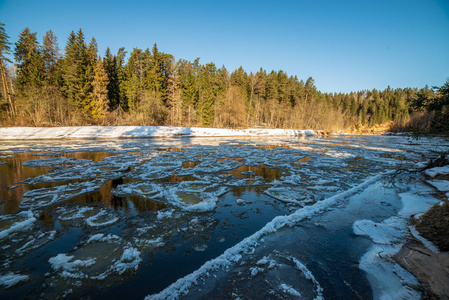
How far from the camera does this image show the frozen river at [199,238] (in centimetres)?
222

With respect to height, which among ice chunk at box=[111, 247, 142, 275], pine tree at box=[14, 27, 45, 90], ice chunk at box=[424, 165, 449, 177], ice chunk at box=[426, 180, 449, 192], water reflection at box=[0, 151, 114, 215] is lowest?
ice chunk at box=[111, 247, 142, 275]

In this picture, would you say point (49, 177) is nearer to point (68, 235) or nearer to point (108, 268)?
point (68, 235)

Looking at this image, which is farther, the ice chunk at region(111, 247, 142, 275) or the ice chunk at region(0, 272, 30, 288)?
the ice chunk at region(111, 247, 142, 275)

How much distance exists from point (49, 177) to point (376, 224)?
9562mm

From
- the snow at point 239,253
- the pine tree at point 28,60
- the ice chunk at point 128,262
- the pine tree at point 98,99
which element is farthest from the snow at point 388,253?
the pine tree at point 28,60

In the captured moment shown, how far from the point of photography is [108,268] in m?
2.53

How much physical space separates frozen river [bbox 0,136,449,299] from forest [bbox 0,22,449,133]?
93.1 feet

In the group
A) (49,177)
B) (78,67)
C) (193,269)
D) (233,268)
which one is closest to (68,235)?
(193,269)

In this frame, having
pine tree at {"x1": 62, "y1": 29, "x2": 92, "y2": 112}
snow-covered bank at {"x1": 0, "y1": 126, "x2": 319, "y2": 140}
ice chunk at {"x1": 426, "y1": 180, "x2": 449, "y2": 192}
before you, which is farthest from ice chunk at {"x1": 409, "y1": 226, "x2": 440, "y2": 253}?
pine tree at {"x1": 62, "y1": 29, "x2": 92, "y2": 112}

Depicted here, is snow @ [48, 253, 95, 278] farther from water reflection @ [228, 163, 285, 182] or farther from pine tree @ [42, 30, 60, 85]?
pine tree @ [42, 30, 60, 85]

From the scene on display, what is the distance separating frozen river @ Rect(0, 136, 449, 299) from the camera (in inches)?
87.4

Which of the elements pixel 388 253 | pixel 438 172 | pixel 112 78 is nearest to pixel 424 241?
pixel 388 253

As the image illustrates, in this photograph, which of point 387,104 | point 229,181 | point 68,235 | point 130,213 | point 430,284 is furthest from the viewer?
point 387,104

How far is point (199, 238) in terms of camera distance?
3289mm
